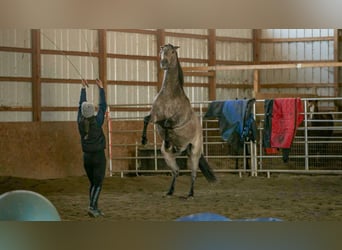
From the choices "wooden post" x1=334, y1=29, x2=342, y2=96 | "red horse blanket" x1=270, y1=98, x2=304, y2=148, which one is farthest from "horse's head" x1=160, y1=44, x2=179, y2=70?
"wooden post" x1=334, y1=29, x2=342, y2=96

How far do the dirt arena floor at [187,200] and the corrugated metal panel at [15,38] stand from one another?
70 cm

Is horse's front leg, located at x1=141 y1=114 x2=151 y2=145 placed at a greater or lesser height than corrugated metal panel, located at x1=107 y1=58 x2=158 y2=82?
lesser

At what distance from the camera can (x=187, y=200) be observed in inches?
136

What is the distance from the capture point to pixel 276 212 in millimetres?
3371

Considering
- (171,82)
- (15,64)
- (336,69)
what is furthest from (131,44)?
(336,69)

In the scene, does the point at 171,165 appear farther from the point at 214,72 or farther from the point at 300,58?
the point at 300,58

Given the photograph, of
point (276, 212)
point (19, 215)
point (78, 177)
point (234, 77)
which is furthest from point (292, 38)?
point (19, 215)

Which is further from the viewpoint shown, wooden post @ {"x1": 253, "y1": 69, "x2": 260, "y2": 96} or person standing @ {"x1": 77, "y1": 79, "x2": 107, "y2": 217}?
wooden post @ {"x1": 253, "y1": 69, "x2": 260, "y2": 96}

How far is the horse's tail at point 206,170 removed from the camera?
11.8 ft

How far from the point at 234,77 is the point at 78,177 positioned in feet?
4.14

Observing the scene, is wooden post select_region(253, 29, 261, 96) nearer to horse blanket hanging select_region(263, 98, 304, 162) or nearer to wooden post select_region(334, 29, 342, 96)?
horse blanket hanging select_region(263, 98, 304, 162)

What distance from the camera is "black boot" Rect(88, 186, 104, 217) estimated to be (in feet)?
11.1

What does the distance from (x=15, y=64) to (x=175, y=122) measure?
933mm

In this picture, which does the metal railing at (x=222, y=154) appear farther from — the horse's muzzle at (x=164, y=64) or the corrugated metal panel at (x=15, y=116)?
the corrugated metal panel at (x=15, y=116)
